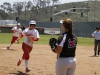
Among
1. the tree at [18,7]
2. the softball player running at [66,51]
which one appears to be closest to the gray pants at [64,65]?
the softball player running at [66,51]

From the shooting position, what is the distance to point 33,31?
11789 millimetres

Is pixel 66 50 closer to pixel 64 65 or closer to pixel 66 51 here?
pixel 66 51

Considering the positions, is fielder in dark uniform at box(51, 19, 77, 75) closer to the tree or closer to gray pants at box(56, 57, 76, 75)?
gray pants at box(56, 57, 76, 75)

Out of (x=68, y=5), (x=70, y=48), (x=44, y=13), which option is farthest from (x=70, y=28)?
(x=68, y=5)

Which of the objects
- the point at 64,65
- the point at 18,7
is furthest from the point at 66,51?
the point at 18,7

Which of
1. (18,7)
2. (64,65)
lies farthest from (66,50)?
(18,7)

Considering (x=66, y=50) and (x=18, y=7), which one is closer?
(x=66, y=50)

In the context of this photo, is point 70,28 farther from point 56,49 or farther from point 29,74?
point 29,74

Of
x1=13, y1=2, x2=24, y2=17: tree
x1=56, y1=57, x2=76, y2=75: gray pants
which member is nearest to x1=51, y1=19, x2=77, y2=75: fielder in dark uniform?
x1=56, y1=57, x2=76, y2=75: gray pants

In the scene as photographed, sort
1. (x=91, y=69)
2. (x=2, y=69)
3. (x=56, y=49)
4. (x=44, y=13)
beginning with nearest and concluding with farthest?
(x=56, y=49)
(x=2, y=69)
(x=91, y=69)
(x=44, y=13)

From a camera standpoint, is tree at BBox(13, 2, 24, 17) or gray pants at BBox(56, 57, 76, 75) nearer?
gray pants at BBox(56, 57, 76, 75)

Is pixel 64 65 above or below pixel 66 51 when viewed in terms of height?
below

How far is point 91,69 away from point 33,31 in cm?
314

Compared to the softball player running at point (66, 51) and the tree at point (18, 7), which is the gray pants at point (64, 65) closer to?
the softball player running at point (66, 51)
